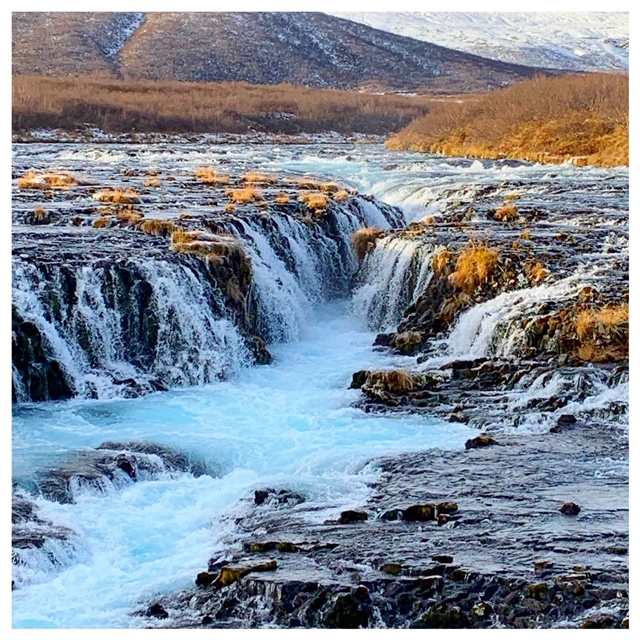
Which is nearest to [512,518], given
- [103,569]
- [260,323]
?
[103,569]

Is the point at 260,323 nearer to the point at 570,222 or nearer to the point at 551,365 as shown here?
the point at 551,365

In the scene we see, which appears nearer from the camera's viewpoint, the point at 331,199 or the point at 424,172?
the point at 331,199

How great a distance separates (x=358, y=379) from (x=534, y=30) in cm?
661

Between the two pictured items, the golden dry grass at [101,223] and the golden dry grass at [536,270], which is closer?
the golden dry grass at [536,270]

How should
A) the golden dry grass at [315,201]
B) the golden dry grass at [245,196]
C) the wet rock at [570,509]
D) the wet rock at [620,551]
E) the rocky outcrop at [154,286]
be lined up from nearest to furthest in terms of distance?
the wet rock at [620,551] → the wet rock at [570,509] → the rocky outcrop at [154,286] → the golden dry grass at [315,201] → the golden dry grass at [245,196]

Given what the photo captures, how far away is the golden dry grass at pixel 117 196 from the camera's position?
16.7 meters

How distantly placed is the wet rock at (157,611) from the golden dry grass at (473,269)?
760 cm

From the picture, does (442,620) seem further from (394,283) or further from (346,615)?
(394,283)

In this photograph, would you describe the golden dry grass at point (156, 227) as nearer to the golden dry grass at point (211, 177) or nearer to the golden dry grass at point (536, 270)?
→ the golden dry grass at point (536, 270)

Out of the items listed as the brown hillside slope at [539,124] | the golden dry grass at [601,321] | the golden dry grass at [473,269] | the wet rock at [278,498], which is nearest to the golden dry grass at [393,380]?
the golden dry grass at [601,321]

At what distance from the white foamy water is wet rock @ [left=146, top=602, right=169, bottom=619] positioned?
0.37 feet

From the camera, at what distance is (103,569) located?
7.00 metres

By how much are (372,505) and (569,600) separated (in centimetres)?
205

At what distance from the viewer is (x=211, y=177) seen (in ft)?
67.2
